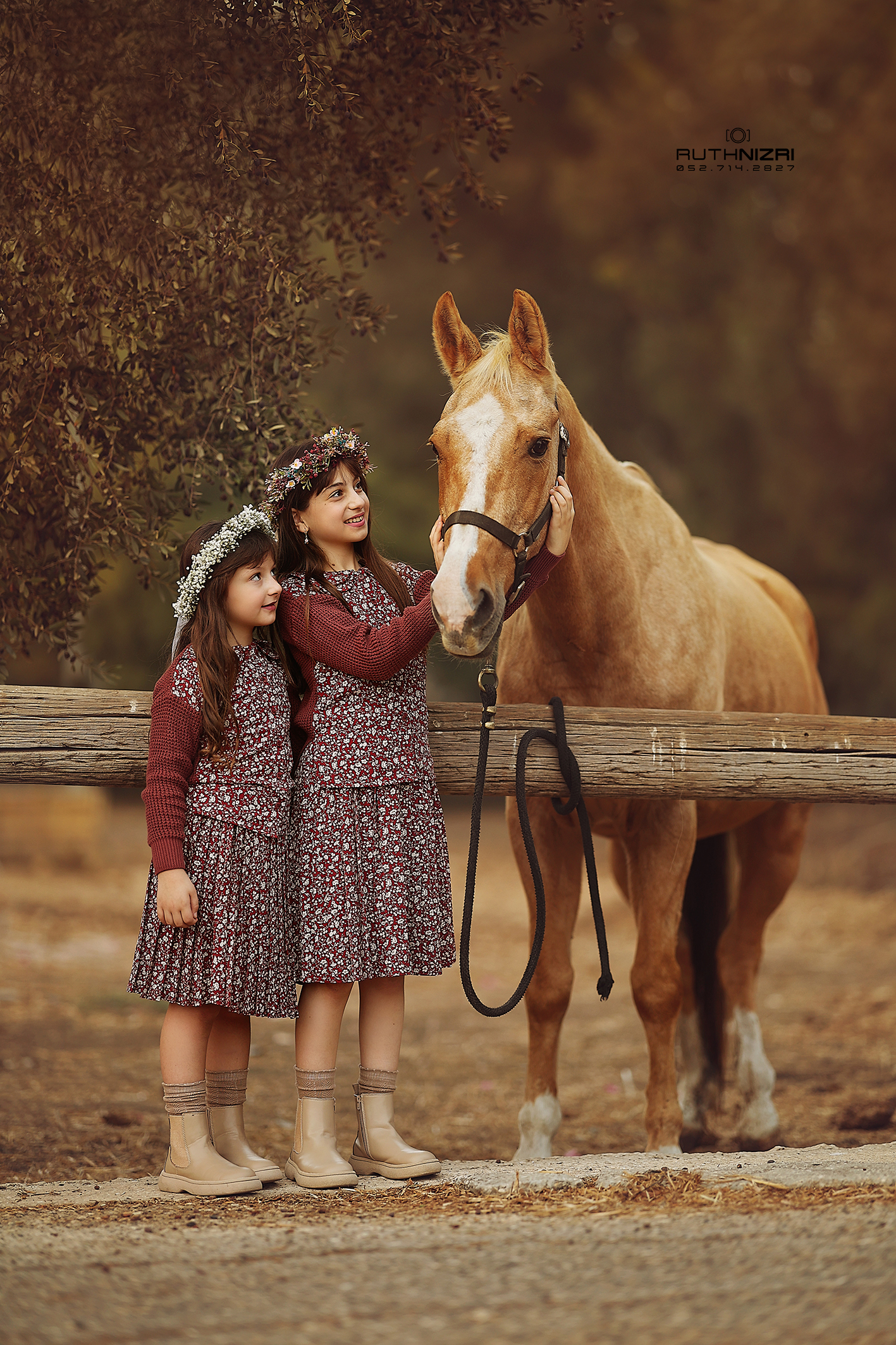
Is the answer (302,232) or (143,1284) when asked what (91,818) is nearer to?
(302,232)

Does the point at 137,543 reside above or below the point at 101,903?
above

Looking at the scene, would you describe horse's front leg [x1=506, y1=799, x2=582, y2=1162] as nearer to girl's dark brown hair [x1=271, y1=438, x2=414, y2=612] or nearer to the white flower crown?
girl's dark brown hair [x1=271, y1=438, x2=414, y2=612]

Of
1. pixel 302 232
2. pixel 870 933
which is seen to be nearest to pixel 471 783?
pixel 302 232

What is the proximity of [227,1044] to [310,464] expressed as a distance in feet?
4.66

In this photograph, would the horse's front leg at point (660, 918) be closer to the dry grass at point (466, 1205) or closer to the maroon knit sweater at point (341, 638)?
the dry grass at point (466, 1205)

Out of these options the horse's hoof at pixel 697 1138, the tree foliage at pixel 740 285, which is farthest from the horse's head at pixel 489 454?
the tree foliage at pixel 740 285

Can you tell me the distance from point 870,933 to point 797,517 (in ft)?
15.3

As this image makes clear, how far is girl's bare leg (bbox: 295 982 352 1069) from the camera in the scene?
2754 millimetres

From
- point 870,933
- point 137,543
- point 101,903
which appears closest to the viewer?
point 137,543

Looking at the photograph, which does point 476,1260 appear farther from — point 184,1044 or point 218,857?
point 218,857

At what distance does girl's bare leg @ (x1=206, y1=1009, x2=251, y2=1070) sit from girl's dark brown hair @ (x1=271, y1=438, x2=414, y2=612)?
41.9 inches

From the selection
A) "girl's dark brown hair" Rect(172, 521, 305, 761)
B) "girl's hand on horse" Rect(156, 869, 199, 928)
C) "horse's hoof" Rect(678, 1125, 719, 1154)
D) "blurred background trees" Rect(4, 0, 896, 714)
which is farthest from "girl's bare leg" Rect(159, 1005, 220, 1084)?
"blurred background trees" Rect(4, 0, 896, 714)

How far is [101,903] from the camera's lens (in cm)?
1007

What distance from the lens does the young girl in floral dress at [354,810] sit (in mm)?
2740
